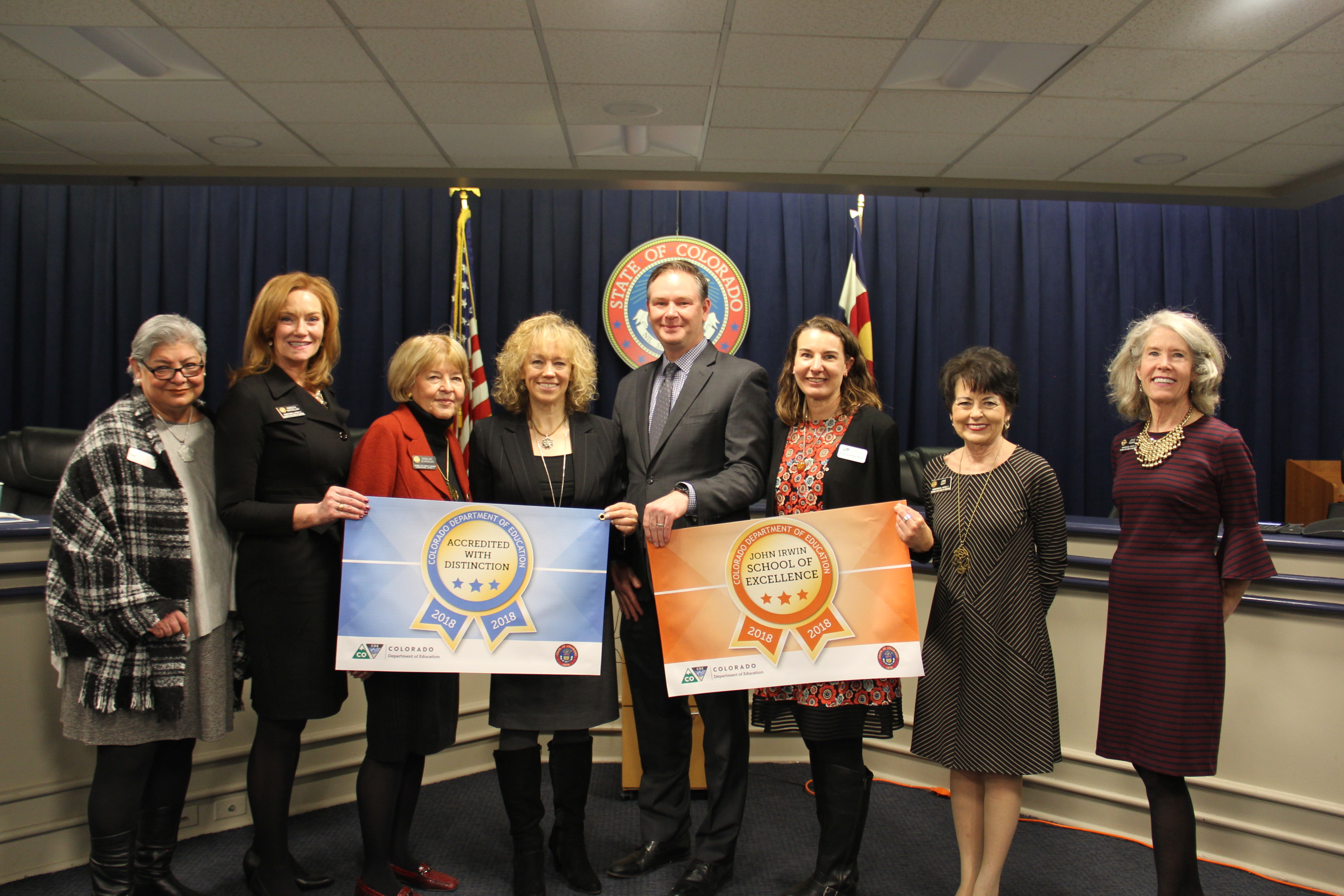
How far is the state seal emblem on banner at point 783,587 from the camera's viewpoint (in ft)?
5.90

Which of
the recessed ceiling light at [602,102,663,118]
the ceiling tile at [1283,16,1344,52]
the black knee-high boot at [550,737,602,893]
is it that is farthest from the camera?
the recessed ceiling light at [602,102,663,118]

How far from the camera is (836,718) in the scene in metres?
1.85

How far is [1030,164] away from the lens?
16.0 ft

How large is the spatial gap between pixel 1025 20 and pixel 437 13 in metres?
2.44

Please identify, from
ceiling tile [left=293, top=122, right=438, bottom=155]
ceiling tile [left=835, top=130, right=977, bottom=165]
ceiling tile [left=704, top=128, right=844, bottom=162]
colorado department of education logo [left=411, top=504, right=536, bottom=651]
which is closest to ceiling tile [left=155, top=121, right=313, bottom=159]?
ceiling tile [left=293, top=122, right=438, bottom=155]

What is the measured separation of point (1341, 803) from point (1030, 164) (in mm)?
3932

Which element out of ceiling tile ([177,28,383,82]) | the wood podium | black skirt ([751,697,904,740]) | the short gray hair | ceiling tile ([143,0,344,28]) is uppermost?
ceiling tile ([177,28,383,82])

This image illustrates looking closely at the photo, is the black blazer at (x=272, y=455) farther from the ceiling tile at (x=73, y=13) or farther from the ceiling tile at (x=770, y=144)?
the ceiling tile at (x=770, y=144)

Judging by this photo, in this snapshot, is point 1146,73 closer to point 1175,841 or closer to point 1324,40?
point 1324,40

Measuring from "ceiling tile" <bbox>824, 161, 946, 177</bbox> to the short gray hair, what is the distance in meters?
4.07

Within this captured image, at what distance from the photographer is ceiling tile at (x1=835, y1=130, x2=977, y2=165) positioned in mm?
4488

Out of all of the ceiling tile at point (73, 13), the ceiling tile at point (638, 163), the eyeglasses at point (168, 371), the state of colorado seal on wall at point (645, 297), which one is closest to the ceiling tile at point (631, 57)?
the ceiling tile at point (638, 163)

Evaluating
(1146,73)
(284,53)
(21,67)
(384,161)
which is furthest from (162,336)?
(1146,73)

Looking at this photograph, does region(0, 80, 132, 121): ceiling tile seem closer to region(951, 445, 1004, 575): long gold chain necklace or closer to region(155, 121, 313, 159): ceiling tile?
region(155, 121, 313, 159): ceiling tile
